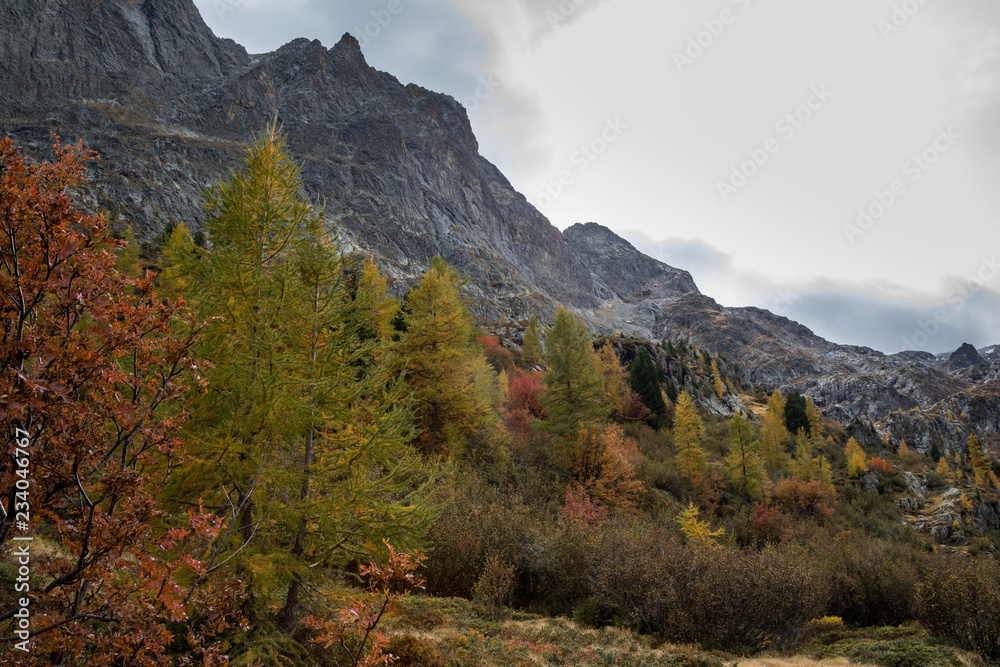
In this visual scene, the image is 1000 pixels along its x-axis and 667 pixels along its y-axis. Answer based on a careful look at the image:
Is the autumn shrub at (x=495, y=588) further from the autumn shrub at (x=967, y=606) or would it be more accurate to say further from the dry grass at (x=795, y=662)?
the autumn shrub at (x=967, y=606)

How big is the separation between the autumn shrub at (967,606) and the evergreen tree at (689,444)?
1807cm

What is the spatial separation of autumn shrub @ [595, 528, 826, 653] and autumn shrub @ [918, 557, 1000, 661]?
6.66ft

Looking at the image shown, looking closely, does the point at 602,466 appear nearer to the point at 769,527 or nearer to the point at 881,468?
the point at 769,527

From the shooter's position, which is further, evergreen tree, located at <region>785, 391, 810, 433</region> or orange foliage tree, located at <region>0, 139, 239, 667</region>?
evergreen tree, located at <region>785, 391, 810, 433</region>

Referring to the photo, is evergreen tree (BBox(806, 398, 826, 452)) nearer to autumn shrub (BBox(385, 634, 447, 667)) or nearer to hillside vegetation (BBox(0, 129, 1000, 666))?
hillside vegetation (BBox(0, 129, 1000, 666))

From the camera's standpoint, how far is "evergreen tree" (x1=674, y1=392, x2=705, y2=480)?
28.0 meters

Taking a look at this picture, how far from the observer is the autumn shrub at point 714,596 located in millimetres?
8969

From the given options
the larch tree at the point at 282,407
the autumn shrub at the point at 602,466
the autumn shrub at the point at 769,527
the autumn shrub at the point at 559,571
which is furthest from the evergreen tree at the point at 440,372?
the autumn shrub at the point at 769,527

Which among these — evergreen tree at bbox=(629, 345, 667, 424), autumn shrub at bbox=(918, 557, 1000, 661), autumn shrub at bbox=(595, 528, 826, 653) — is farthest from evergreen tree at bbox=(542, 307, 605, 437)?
evergreen tree at bbox=(629, 345, 667, 424)

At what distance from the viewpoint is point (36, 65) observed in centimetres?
10769

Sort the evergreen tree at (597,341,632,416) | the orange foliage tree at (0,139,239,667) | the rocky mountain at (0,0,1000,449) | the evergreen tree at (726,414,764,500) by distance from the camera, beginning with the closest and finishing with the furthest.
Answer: the orange foliage tree at (0,139,239,667) < the evergreen tree at (726,414,764,500) < the evergreen tree at (597,341,632,416) < the rocky mountain at (0,0,1000,449)

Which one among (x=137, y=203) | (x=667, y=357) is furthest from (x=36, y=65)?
(x=667, y=357)
